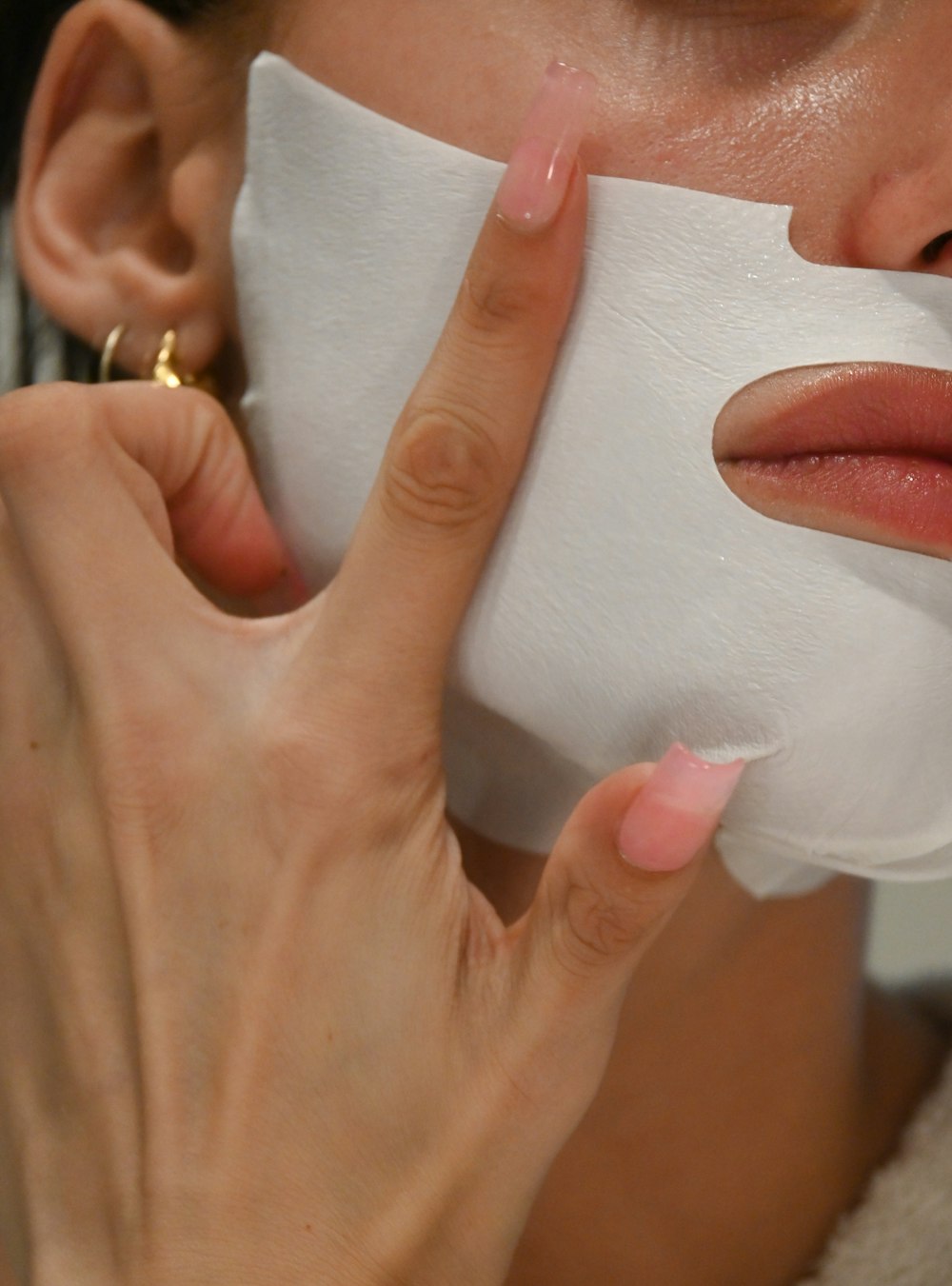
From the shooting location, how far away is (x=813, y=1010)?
3.02 ft

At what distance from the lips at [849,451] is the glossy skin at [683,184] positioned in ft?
0.20

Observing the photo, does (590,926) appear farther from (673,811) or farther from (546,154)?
(546,154)

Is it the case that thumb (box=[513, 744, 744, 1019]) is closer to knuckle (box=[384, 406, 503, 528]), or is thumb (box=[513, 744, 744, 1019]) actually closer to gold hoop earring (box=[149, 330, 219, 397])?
knuckle (box=[384, 406, 503, 528])

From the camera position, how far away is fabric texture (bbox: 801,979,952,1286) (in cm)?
87

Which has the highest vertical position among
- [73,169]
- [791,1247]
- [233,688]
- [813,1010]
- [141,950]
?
[73,169]

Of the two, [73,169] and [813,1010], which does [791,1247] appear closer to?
[813,1010]

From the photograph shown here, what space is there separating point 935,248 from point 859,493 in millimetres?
116

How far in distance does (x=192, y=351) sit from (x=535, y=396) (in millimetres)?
274

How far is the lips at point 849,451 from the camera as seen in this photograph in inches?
21.5

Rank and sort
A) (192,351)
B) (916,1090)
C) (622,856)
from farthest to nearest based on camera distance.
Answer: (916,1090)
(192,351)
(622,856)

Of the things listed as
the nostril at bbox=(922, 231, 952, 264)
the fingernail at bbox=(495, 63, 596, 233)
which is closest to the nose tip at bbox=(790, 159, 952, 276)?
the nostril at bbox=(922, 231, 952, 264)

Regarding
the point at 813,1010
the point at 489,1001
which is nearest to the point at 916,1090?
the point at 813,1010

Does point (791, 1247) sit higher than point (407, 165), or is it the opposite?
point (407, 165)

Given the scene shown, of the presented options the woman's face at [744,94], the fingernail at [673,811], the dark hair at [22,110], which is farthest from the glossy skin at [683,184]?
the fingernail at [673,811]
